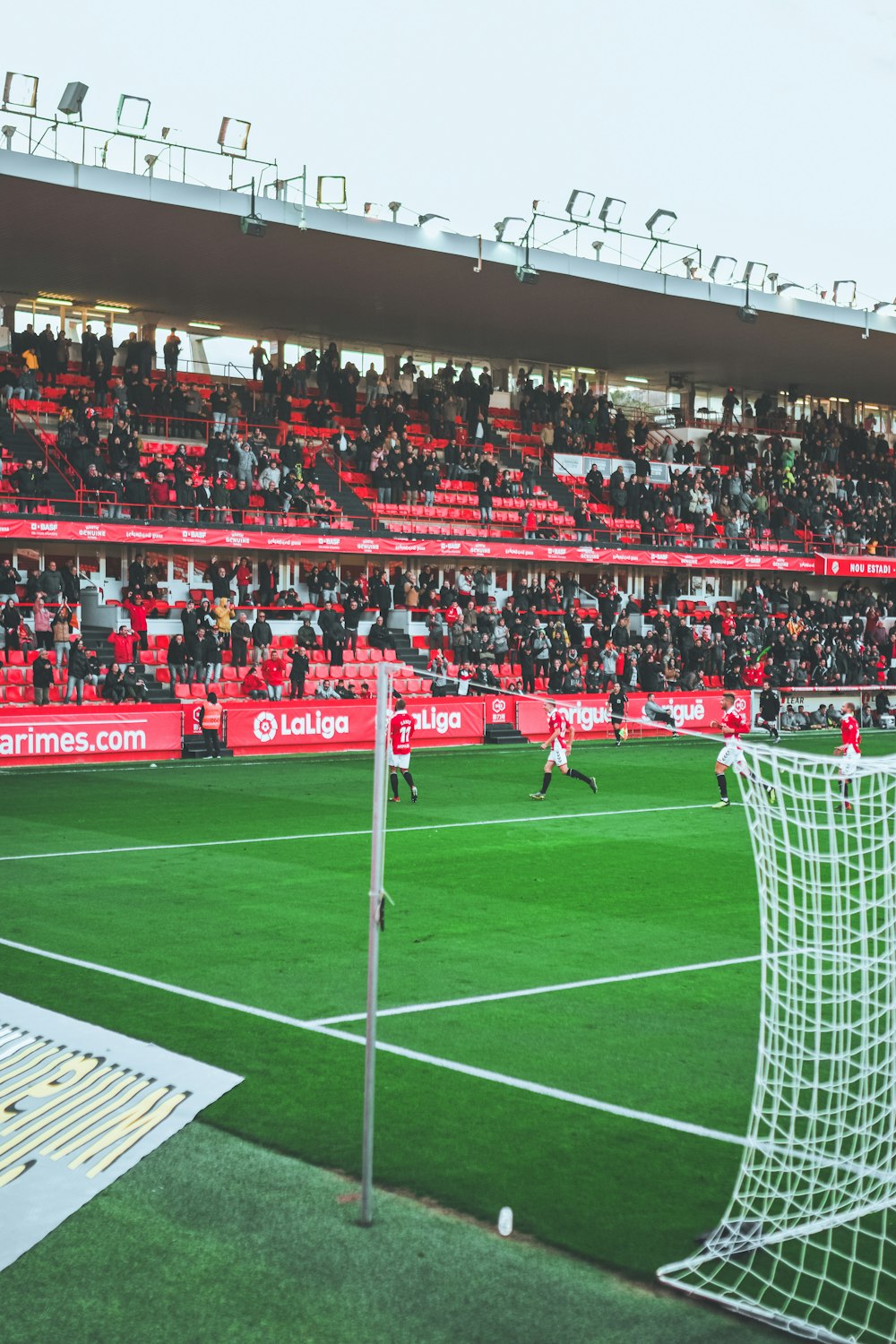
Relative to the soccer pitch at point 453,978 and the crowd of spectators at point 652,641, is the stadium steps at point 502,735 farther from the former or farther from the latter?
the soccer pitch at point 453,978

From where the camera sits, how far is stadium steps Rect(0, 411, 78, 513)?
34344 mm

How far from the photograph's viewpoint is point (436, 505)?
1638 inches

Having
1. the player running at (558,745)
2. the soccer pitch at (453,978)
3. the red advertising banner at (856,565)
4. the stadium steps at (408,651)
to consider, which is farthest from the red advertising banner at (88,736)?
the red advertising banner at (856,565)

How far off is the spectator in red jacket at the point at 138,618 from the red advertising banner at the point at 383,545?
5.18 feet

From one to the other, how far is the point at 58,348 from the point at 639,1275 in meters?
36.0

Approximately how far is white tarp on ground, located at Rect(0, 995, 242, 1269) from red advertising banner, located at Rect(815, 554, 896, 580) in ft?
140

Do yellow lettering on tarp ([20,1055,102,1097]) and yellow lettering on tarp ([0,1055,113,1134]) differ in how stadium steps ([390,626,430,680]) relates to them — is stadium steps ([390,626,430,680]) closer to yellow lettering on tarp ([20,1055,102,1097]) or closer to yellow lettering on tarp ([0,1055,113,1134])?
yellow lettering on tarp ([20,1055,102,1097])

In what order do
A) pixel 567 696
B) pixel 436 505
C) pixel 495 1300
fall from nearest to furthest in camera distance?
1. pixel 495 1300
2. pixel 567 696
3. pixel 436 505

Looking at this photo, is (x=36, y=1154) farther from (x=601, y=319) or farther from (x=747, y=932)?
(x=601, y=319)

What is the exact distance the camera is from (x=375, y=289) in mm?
39312

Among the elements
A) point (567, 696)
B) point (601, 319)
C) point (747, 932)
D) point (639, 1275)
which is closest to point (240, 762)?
point (567, 696)

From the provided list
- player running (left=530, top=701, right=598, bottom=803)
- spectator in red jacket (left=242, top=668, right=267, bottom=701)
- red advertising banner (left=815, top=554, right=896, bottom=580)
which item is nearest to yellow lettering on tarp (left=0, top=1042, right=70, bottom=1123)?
player running (left=530, top=701, right=598, bottom=803)

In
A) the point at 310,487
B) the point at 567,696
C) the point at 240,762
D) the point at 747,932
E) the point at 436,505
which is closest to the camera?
the point at 747,932

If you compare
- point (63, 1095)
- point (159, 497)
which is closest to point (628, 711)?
point (159, 497)
